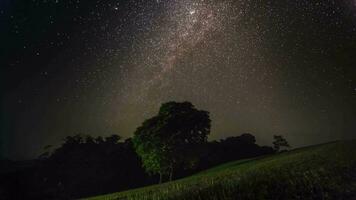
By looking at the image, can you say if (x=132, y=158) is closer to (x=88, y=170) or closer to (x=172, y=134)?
(x=88, y=170)

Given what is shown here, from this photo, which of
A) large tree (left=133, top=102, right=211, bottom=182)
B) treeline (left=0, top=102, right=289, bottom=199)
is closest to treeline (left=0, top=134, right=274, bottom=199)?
treeline (left=0, top=102, right=289, bottom=199)

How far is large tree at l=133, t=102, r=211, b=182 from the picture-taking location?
62.2 metres

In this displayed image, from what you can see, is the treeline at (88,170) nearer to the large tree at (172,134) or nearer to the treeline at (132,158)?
the treeline at (132,158)

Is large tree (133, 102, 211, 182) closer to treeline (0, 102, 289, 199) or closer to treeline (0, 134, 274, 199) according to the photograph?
treeline (0, 102, 289, 199)

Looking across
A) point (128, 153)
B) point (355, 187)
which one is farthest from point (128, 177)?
point (355, 187)

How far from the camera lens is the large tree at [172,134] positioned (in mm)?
62156

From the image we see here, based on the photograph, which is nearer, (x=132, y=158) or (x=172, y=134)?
(x=172, y=134)

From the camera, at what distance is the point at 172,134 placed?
204 feet

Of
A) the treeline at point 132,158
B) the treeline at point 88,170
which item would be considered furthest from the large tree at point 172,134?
the treeline at point 88,170

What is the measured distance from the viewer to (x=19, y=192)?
7744 centimetres

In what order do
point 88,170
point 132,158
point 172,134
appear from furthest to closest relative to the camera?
point 132,158 → point 88,170 → point 172,134

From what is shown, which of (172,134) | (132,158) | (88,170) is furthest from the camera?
(132,158)

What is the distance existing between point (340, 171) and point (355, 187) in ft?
23.1

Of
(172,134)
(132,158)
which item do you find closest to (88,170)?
(132,158)
